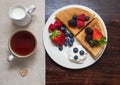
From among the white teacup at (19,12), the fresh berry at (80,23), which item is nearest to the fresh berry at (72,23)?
the fresh berry at (80,23)

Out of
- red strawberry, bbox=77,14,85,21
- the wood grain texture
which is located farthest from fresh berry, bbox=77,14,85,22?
the wood grain texture

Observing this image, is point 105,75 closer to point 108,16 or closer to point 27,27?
point 108,16

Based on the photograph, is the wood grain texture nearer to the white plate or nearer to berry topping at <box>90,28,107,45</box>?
the white plate

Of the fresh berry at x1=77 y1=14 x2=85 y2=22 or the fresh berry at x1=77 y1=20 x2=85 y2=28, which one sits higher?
the fresh berry at x1=77 y1=14 x2=85 y2=22

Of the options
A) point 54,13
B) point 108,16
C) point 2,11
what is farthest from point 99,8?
point 2,11

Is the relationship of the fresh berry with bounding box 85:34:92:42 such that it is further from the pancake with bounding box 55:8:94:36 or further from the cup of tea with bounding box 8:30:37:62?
the cup of tea with bounding box 8:30:37:62

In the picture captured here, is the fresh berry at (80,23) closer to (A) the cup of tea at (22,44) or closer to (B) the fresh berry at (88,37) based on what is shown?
(B) the fresh berry at (88,37)
